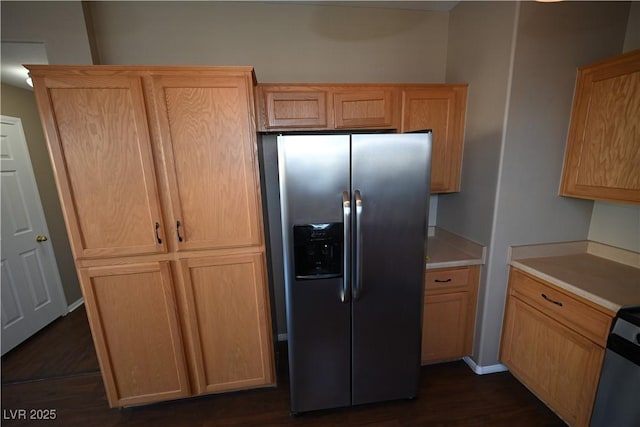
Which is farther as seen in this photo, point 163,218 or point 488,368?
point 488,368

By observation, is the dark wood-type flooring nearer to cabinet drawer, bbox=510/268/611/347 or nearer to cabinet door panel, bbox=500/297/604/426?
cabinet door panel, bbox=500/297/604/426

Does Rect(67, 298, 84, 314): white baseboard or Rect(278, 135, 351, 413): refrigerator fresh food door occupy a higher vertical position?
Rect(278, 135, 351, 413): refrigerator fresh food door

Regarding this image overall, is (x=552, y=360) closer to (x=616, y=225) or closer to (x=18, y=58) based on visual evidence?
(x=616, y=225)

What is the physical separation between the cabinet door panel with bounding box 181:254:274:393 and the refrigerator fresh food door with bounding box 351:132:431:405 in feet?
1.98

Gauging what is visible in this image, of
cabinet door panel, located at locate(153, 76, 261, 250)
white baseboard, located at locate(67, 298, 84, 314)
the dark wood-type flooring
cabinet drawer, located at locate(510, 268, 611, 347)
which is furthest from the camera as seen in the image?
white baseboard, located at locate(67, 298, 84, 314)

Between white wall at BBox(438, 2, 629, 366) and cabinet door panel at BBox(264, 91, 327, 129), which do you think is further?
cabinet door panel at BBox(264, 91, 327, 129)

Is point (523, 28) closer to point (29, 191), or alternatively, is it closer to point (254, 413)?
point (254, 413)

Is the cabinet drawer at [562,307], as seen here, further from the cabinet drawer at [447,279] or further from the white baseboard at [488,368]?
the white baseboard at [488,368]

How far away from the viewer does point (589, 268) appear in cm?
166

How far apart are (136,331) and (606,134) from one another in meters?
2.99

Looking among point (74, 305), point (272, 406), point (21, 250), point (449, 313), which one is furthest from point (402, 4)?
point (74, 305)

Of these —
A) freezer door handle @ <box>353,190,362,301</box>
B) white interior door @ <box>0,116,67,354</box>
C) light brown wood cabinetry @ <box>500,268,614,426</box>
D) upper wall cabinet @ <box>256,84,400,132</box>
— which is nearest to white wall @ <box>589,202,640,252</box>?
light brown wood cabinetry @ <box>500,268,614,426</box>

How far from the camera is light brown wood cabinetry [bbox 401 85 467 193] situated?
194 cm

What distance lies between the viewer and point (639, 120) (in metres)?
1.37
